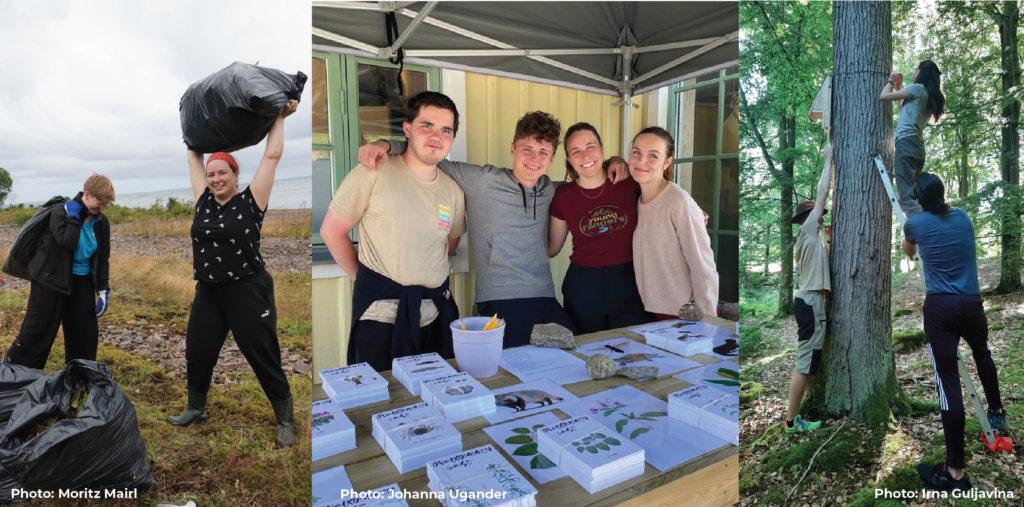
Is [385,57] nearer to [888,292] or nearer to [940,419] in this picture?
[888,292]

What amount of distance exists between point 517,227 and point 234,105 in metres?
1.05

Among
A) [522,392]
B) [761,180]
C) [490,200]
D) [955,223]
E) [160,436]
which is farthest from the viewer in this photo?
[490,200]

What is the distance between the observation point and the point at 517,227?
6.93 ft

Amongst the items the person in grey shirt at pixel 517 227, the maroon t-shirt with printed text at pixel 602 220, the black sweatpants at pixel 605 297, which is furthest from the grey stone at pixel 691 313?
the person in grey shirt at pixel 517 227

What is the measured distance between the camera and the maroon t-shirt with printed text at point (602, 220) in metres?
1.94

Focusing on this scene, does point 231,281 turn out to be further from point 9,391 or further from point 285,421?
point 9,391

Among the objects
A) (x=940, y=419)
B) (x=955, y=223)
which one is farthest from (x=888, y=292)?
(x=940, y=419)

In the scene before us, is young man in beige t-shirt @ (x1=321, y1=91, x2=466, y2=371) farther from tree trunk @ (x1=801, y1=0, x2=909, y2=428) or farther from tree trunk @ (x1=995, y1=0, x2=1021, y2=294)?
tree trunk @ (x1=995, y1=0, x2=1021, y2=294)

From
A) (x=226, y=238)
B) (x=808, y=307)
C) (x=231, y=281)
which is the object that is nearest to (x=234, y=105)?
(x=226, y=238)

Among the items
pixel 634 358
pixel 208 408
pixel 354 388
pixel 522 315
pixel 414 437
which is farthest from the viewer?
pixel 522 315

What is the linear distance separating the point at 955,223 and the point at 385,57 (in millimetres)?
1677

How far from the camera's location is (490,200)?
2.08 m

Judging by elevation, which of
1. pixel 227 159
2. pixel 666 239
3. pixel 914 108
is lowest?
pixel 666 239

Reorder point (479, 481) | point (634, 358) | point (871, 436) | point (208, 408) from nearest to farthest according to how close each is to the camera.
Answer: point (479, 481)
point (634, 358)
point (871, 436)
point (208, 408)
